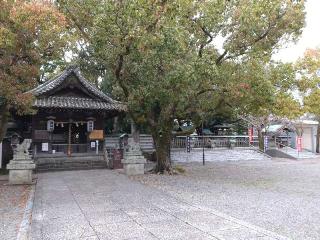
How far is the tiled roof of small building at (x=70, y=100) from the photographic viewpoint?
2384 cm

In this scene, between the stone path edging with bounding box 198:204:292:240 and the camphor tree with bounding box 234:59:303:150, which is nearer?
the stone path edging with bounding box 198:204:292:240

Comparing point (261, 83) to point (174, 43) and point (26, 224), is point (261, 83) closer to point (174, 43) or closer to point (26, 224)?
point (174, 43)

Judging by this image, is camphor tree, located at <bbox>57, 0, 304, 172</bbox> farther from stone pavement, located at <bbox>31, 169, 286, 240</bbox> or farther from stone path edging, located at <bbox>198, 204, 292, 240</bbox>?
stone path edging, located at <bbox>198, 204, 292, 240</bbox>

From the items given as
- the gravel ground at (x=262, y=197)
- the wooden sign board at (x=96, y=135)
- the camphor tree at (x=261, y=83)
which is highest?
the camphor tree at (x=261, y=83)

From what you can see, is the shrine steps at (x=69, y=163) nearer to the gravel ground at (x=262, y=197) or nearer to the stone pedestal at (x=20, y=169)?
the stone pedestal at (x=20, y=169)

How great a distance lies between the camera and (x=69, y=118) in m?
25.7

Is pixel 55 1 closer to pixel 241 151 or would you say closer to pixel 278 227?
pixel 278 227

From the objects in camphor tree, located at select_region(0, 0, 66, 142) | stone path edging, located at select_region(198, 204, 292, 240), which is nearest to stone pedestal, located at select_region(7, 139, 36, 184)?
camphor tree, located at select_region(0, 0, 66, 142)

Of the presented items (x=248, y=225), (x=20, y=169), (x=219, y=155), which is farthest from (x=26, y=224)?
(x=219, y=155)

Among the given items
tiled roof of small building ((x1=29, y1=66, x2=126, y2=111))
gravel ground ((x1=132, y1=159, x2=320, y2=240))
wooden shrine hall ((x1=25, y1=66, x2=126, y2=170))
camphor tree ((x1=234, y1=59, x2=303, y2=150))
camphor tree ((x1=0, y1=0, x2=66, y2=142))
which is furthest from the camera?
wooden shrine hall ((x1=25, y1=66, x2=126, y2=170))

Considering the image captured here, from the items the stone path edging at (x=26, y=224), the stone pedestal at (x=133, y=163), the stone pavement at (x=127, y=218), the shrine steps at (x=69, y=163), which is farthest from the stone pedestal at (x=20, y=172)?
the shrine steps at (x=69, y=163)

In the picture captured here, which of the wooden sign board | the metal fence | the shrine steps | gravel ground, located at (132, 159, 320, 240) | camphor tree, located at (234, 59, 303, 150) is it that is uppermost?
camphor tree, located at (234, 59, 303, 150)

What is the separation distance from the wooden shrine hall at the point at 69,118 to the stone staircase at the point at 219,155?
6.44m

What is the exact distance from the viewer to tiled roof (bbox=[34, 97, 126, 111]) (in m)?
23.5
